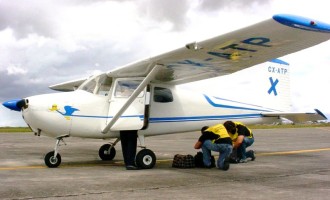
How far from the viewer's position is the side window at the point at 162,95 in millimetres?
9672

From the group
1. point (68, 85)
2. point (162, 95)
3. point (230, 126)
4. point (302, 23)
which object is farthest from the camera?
point (68, 85)

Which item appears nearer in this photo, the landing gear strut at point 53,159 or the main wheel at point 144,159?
the landing gear strut at point 53,159

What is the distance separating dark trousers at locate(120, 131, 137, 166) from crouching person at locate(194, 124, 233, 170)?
1529 millimetres

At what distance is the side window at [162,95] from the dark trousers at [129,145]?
121 centimetres

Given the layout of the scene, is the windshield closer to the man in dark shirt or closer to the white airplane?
the white airplane

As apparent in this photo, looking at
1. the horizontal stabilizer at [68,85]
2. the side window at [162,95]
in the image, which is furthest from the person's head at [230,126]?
the horizontal stabilizer at [68,85]

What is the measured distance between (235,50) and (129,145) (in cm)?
322

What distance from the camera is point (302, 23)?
587cm

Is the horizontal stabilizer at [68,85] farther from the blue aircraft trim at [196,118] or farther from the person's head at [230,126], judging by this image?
the person's head at [230,126]

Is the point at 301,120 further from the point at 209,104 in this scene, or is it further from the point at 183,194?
the point at 183,194

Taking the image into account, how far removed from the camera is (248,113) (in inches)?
454

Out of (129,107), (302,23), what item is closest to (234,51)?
(302,23)

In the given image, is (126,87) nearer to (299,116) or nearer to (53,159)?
(53,159)

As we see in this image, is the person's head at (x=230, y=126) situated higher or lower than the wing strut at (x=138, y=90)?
lower
